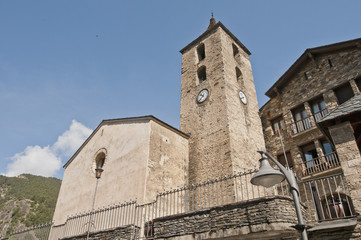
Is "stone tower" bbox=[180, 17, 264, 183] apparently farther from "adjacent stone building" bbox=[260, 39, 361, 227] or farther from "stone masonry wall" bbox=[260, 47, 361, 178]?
"adjacent stone building" bbox=[260, 39, 361, 227]

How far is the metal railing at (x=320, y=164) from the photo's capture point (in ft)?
41.3

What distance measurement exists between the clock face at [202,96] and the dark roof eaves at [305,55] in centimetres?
413

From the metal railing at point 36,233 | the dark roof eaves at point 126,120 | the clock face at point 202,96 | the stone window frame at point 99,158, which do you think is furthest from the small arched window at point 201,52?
the metal railing at point 36,233

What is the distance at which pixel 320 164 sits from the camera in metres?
12.9

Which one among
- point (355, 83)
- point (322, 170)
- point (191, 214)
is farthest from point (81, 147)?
point (355, 83)

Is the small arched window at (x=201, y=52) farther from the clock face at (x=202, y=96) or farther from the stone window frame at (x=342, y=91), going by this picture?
the stone window frame at (x=342, y=91)

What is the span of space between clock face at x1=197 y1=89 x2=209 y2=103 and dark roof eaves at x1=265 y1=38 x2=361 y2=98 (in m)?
4.13

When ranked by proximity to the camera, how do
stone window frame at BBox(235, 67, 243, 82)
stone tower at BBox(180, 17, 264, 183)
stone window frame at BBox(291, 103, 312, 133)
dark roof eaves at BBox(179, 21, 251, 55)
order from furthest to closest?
dark roof eaves at BBox(179, 21, 251, 55), stone window frame at BBox(235, 67, 243, 82), stone window frame at BBox(291, 103, 312, 133), stone tower at BBox(180, 17, 264, 183)

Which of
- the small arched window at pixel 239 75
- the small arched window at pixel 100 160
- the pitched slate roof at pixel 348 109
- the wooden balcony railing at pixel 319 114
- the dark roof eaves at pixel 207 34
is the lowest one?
the pitched slate roof at pixel 348 109

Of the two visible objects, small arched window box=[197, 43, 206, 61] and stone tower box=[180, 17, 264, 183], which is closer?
stone tower box=[180, 17, 264, 183]

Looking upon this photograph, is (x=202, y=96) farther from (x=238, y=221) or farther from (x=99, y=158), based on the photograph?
(x=238, y=221)

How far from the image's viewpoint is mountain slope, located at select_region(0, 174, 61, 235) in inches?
1928

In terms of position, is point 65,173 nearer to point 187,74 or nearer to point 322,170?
point 187,74

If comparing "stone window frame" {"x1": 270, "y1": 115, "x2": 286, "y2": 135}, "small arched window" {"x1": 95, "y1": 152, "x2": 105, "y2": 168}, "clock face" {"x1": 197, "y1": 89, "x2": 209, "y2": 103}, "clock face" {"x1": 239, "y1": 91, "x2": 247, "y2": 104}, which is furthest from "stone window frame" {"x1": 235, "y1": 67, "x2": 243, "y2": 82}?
"small arched window" {"x1": 95, "y1": 152, "x2": 105, "y2": 168}
